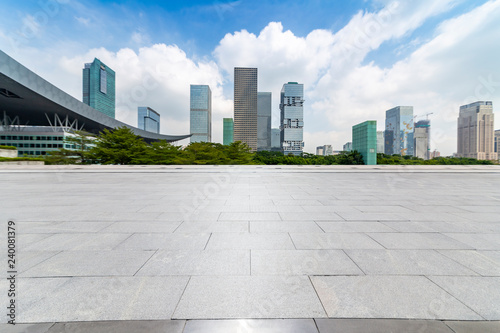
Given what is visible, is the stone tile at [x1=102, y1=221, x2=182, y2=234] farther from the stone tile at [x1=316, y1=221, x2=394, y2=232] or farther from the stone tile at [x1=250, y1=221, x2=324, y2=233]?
Result: the stone tile at [x1=316, y1=221, x2=394, y2=232]

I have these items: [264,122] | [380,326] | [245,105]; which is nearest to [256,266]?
[380,326]

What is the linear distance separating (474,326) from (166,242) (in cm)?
338

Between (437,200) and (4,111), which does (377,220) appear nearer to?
(437,200)

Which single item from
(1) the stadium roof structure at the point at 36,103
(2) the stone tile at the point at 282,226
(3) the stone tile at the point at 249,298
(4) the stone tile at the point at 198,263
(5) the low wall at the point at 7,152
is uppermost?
(1) the stadium roof structure at the point at 36,103

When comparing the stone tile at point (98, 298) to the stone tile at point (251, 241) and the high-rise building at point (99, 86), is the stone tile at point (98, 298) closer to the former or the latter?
the stone tile at point (251, 241)

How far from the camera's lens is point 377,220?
14.1 feet

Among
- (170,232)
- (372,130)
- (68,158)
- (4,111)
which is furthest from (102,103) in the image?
(170,232)

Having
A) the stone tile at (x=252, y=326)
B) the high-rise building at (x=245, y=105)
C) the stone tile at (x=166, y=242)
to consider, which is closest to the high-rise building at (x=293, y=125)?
the high-rise building at (x=245, y=105)

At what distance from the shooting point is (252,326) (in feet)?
5.42

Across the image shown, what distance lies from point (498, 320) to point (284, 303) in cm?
173

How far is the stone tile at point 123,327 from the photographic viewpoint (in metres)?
1.61

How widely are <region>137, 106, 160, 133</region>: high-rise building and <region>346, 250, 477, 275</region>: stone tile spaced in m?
91.2

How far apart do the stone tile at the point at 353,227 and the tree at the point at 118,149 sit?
26589mm

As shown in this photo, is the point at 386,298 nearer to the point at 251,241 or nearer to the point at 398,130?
the point at 251,241
